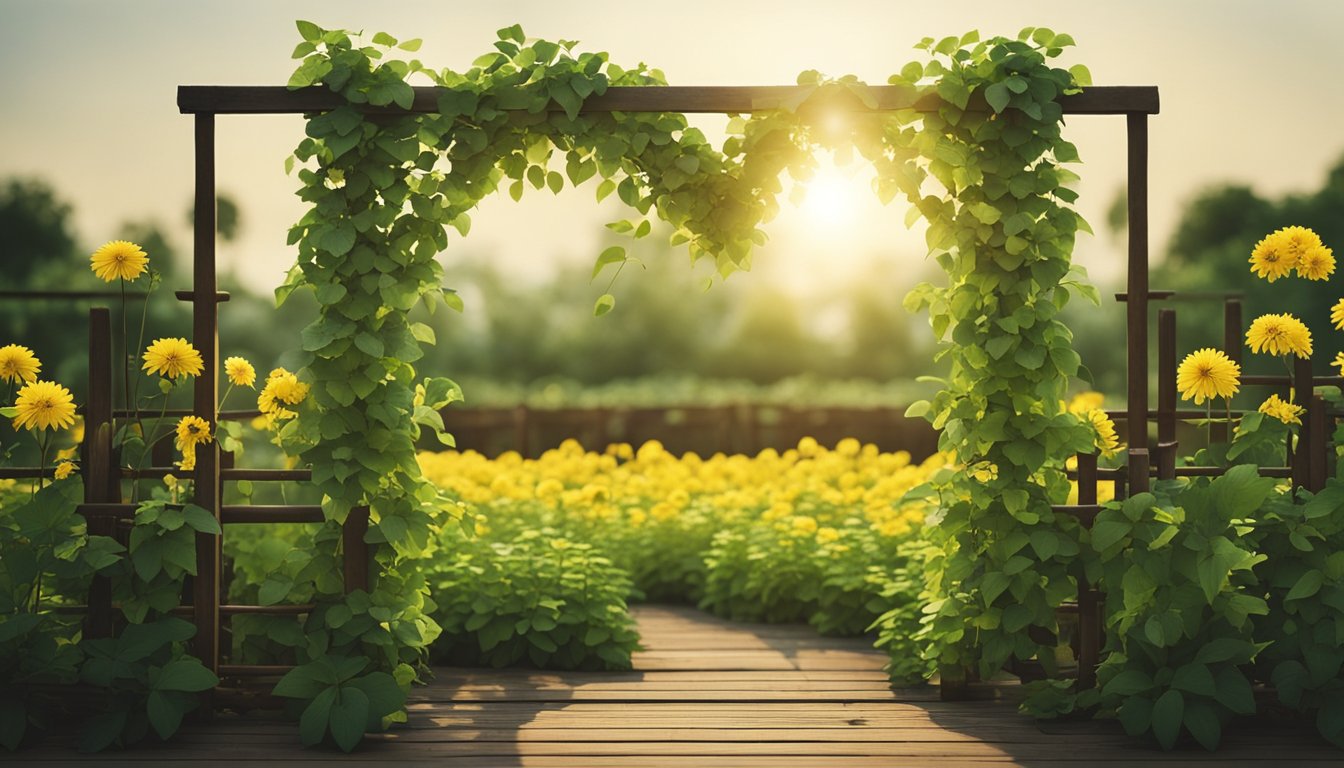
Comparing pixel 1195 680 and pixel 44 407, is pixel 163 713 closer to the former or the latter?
pixel 44 407

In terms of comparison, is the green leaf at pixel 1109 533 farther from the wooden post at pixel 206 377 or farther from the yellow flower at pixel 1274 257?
the wooden post at pixel 206 377

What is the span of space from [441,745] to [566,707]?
0.57 meters

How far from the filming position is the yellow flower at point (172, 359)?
354 cm

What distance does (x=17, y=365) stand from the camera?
3.66 m

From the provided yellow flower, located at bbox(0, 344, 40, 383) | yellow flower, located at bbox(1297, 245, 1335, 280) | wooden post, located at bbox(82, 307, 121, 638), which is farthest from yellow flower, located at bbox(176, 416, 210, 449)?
yellow flower, located at bbox(1297, 245, 1335, 280)

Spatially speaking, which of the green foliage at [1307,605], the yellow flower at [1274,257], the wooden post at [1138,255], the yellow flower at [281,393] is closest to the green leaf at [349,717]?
the yellow flower at [281,393]

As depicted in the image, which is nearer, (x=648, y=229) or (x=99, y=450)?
(x=99, y=450)

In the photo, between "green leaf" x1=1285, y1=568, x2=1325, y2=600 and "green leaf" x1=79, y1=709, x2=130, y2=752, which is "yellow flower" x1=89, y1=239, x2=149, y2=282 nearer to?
"green leaf" x1=79, y1=709, x2=130, y2=752

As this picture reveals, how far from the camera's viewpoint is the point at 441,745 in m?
3.50

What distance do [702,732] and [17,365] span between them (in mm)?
2400

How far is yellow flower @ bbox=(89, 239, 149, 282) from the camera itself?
3.69 metres

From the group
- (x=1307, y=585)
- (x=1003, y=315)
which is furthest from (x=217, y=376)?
(x=1307, y=585)

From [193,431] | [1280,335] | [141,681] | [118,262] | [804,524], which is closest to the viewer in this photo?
[141,681]

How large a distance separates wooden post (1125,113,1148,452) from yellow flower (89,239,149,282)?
3140 millimetres
